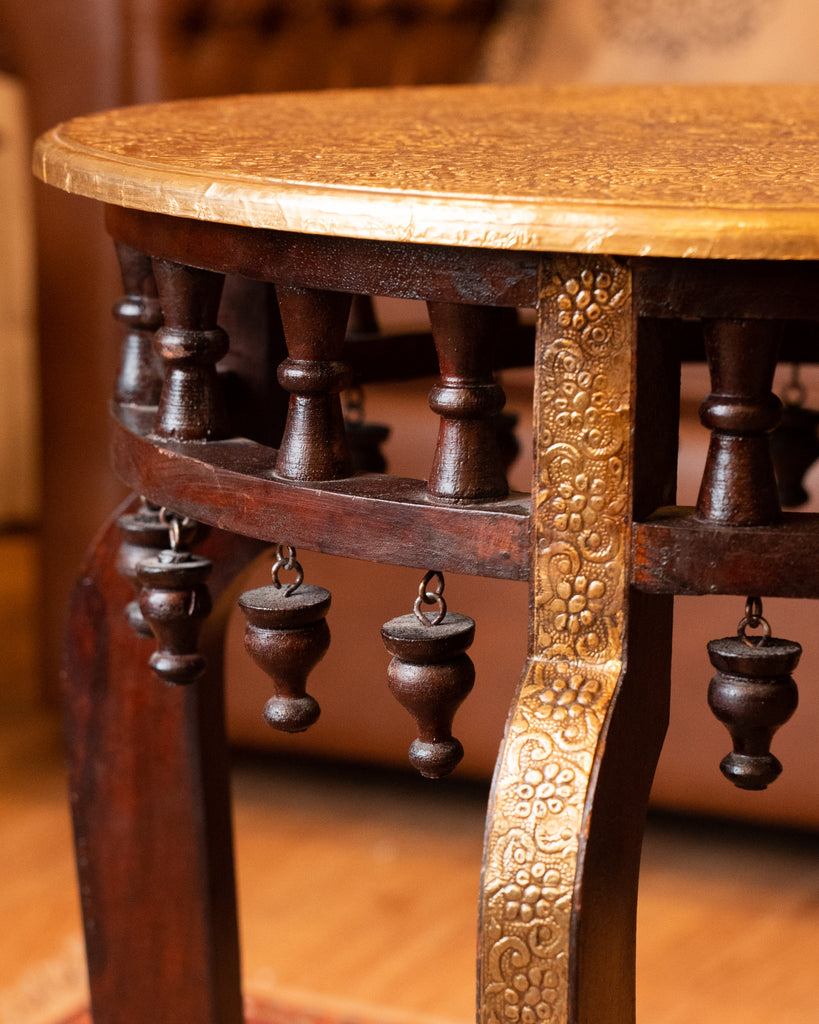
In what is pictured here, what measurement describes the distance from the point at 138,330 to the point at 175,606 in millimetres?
105

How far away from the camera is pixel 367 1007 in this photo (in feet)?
3.34

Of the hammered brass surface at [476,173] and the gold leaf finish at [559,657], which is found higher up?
the hammered brass surface at [476,173]

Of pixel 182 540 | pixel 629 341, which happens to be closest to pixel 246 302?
pixel 182 540

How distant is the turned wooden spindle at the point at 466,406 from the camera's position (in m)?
0.41

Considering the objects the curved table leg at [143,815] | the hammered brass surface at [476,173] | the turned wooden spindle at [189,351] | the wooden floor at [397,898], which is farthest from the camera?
the wooden floor at [397,898]

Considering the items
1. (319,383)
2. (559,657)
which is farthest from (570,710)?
(319,383)

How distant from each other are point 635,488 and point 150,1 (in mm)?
972

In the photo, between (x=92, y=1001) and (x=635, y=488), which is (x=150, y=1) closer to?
(x=92, y=1001)

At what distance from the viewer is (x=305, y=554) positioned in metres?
1.20

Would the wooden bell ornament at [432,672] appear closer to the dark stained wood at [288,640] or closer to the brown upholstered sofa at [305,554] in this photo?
the dark stained wood at [288,640]

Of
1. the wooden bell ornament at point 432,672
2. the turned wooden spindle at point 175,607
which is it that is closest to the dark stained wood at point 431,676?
the wooden bell ornament at point 432,672

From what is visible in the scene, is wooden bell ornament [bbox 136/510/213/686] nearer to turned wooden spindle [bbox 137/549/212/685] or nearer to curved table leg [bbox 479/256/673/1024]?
turned wooden spindle [bbox 137/549/212/685]

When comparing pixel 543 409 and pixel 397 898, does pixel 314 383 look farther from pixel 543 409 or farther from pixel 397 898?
A: pixel 397 898

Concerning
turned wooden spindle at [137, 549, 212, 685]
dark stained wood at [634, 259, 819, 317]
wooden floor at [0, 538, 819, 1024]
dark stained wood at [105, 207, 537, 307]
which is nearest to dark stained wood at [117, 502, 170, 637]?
turned wooden spindle at [137, 549, 212, 685]
